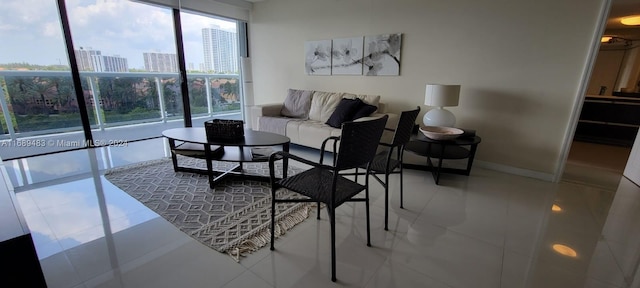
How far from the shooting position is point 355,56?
155 inches

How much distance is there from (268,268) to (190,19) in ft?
14.5

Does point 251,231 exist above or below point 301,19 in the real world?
below

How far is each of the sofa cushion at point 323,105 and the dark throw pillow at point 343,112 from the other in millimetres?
243

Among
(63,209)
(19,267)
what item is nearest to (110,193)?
(63,209)

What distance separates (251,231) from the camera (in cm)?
187

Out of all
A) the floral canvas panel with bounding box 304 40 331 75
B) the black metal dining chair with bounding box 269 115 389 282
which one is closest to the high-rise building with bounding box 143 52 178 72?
the floral canvas panel with bounding box 304 40 331 75

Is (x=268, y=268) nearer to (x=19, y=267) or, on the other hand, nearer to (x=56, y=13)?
(x=19, y=267)

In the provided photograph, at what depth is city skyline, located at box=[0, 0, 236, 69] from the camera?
3.24 m

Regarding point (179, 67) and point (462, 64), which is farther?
point (179, 67)

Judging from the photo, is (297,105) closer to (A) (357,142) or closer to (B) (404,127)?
(B) (404,127)

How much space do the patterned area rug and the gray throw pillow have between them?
1.32 metres

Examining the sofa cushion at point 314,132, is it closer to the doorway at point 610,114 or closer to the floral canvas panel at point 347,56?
the floral canvas panel at point 347,56

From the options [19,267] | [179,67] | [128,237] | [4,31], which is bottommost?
[128,237]

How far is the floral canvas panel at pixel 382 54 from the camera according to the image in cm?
357
